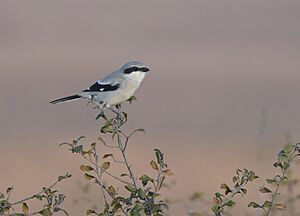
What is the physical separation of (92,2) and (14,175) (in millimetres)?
18169

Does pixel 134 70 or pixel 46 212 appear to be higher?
pixel 134 70

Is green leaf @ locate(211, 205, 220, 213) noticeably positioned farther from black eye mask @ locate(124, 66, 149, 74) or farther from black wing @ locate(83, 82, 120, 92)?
black eye mask @ locate(124, 66, 149, 74)

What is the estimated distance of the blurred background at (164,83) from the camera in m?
11.1

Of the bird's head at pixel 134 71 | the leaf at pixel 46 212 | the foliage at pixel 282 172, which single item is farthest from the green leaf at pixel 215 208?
the bird's head at pixel 134 71

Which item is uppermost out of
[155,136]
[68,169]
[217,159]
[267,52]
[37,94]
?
[267,52]

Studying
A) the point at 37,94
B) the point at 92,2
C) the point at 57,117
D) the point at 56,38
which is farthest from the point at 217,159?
the point at 92,2

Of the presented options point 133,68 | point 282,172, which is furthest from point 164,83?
point 282,172

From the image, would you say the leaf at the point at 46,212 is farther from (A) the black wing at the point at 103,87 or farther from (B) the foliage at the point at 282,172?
(A) the black wing at the point at 103,87

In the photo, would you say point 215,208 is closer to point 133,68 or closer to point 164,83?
point 133,68

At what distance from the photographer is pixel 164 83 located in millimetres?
18078

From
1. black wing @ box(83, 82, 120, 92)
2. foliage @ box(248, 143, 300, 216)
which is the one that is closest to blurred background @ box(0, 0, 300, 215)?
black wing @ box(83, 82, 120, 92)

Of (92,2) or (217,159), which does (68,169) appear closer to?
(217,159)

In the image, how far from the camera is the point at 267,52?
20.4 metres

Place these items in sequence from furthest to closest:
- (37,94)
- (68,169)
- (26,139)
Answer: (37,94), (26,139), (68,169)
